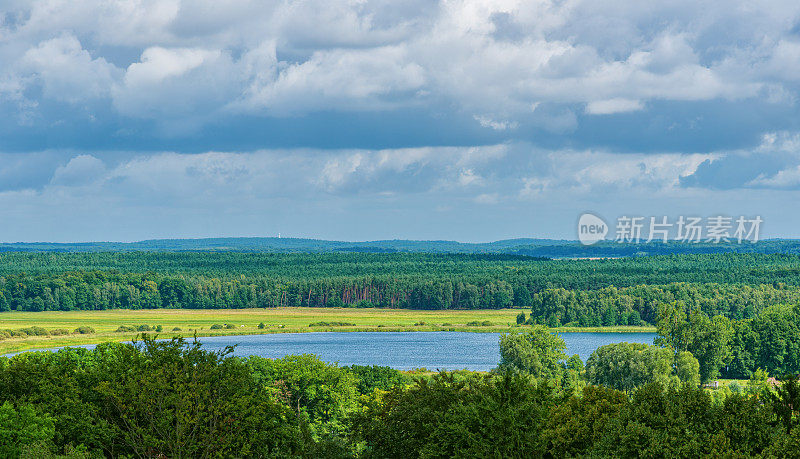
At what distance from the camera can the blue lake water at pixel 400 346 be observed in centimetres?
11588

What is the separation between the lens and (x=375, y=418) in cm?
4184

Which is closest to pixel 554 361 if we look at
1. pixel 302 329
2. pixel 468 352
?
pixel 468 352

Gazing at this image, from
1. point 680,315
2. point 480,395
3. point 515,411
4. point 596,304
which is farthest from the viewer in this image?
point 596,304

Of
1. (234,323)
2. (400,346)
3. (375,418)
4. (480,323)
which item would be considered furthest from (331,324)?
(375,418)

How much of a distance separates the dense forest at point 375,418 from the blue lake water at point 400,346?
6258cm

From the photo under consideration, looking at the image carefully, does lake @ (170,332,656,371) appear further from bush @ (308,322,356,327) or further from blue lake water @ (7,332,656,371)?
bush @ (308,322,356,327)

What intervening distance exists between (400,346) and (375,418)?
321 feet

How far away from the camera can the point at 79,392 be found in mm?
43250

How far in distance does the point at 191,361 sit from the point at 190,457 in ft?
16.2

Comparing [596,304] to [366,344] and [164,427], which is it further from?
[164,427]

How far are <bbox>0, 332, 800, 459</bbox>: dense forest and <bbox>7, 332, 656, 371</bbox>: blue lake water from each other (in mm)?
62582

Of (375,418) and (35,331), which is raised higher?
(375,418)

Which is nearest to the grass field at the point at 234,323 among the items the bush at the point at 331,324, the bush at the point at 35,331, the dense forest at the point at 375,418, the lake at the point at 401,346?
the bush at the point at 331,324

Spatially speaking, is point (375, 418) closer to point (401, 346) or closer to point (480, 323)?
point (401, 346)
